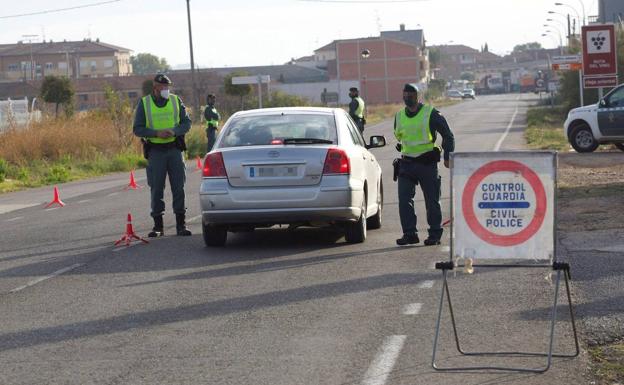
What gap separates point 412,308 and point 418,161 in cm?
401

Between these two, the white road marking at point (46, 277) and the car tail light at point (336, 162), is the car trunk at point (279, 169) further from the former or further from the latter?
the white road marking at point (46, 277)

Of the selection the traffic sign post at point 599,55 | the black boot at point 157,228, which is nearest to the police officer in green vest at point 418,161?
the black boot at point 157,228

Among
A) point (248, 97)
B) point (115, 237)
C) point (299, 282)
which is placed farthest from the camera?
point (248, 97)

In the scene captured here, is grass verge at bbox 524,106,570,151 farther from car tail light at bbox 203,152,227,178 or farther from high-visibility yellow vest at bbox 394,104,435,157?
car tail light at bbox 203,152,227,178

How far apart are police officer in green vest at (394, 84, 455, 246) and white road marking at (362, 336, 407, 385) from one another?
16.0 feet

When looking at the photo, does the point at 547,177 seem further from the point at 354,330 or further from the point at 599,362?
the point at 354,330

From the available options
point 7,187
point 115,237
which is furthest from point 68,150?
point 115,237

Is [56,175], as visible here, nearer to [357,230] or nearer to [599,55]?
[599,55]

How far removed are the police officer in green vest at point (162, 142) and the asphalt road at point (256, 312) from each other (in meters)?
0.42

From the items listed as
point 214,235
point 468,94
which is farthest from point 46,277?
point 468,94

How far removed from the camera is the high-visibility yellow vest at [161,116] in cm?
1455

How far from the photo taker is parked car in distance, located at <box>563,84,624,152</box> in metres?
29.2

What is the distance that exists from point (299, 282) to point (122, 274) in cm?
194

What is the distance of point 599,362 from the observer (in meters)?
7.25
